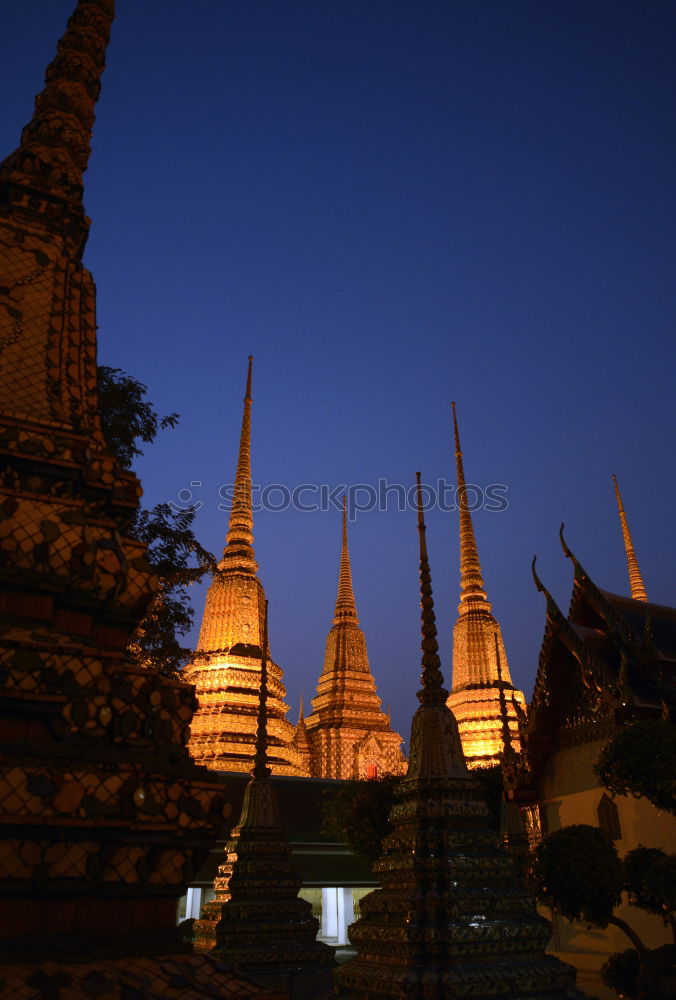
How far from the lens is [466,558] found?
37781 millimetres

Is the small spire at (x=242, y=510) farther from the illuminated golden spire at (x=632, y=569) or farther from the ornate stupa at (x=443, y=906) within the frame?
the ornate stupa at (x=443, y=906)

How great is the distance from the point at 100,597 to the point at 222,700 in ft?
82.3

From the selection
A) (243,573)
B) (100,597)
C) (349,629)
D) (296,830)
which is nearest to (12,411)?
(100,597)

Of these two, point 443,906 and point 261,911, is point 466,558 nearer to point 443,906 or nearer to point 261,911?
point 261,911

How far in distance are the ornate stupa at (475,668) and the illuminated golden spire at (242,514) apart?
432 inches

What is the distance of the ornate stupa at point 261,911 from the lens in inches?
362

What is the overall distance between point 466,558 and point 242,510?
Answer: 496 inches

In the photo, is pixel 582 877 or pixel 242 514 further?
pixel 242 514

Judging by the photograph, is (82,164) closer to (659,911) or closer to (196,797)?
(196,797)

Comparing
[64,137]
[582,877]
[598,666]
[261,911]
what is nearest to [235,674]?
[261,911]

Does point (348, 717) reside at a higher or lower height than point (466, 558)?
lower

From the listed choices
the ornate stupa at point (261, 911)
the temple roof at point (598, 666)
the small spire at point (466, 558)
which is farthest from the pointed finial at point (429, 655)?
the small spire at point (466, 558)

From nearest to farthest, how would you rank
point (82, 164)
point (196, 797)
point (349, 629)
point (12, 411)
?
point (196, 797), point (12, 411), point (82, 164), point (349, 629)

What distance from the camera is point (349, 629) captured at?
125 feet
